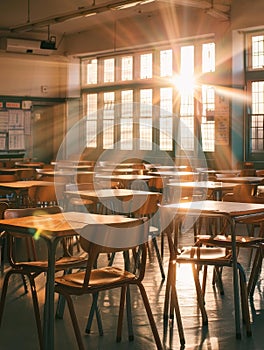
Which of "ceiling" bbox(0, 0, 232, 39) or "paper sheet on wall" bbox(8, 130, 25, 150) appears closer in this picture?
"ceiling" bbox(0, 0, 232, 39)

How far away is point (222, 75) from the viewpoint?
12672mm

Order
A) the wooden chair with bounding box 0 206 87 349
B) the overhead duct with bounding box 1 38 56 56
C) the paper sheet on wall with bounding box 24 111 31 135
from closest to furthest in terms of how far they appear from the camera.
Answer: the wooden chair with bounding box 0 206 87 349, the overhead duct with bounding box 1 38 56 56, the paper sheet on wall with bounding box 24 111 31 135

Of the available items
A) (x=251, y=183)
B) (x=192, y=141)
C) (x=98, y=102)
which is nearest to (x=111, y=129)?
(x=98, y=102)

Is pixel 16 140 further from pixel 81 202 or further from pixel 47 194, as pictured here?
pixel 47 194

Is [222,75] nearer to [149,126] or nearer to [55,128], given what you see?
[149,126]

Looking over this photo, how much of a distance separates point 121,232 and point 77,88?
1364cm

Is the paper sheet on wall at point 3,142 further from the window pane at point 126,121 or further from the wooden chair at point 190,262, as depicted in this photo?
the wooden chair at point 190,262

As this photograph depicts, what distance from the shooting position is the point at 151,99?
1476 centimetres

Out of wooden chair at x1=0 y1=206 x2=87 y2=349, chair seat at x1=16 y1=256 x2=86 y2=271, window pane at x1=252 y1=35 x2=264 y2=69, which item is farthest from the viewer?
window pane at x1=252 y1=35 x2=264 y2=69

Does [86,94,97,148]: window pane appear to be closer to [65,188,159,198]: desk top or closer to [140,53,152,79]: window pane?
[140,53,152,79]: window pane

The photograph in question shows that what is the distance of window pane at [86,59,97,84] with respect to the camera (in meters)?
16.4

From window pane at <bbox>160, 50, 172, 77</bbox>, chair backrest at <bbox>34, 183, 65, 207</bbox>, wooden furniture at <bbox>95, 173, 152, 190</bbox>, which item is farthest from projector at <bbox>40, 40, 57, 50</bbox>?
chair backrest at <bbox>34, 183, 65, 207</bbox>

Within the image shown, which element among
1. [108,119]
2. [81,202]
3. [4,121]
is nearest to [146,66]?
[108,119]

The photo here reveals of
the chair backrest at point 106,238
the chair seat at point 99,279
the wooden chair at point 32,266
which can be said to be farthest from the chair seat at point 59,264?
the chair backrest at point 106,238
